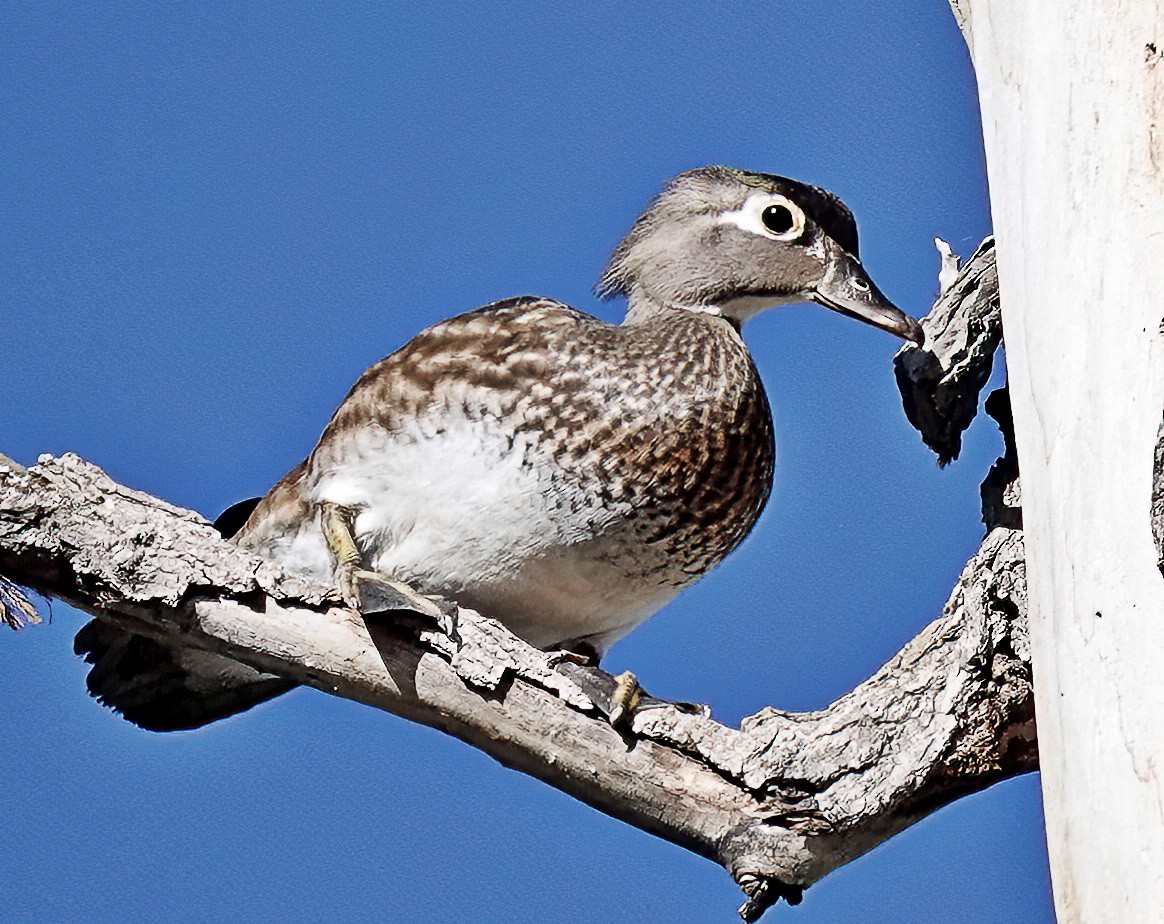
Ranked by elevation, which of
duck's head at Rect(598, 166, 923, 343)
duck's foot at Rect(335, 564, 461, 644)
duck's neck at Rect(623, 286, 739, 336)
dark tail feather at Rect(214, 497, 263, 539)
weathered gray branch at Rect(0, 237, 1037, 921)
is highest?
duck's head at Rect(598, 166, 923, 343)

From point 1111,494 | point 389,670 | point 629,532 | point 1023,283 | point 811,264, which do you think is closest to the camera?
point 1111,494

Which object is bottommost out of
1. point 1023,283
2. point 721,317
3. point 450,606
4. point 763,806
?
point 763,806

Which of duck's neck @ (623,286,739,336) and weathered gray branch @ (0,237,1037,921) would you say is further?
duck's neck @ (623,286,739,336)

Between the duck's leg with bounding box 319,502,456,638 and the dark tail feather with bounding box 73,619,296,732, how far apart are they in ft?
0.97

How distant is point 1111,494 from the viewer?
2148mm

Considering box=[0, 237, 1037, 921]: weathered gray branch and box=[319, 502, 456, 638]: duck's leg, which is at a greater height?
box=[319, 502, 456, 638]: duck's leg

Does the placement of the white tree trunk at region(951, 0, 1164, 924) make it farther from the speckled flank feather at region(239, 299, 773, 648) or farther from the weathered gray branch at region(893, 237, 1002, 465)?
the speckled flank feather at region(239, 299, 773, 648)

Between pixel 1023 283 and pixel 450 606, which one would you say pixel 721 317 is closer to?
pixel 450 606

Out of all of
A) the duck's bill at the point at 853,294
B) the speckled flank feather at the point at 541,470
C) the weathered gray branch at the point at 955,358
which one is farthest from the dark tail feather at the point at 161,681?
the duck's bill at the point at 853,294

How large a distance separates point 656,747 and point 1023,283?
996 mm

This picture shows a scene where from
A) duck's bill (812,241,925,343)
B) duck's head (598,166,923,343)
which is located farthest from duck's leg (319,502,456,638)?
duck's bill (812,241,925,343)

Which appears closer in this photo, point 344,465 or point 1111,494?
→ point 1111,494

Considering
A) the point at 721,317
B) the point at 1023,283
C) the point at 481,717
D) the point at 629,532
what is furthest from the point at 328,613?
the point at 721,317

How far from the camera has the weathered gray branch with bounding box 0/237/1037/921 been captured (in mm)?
2699
